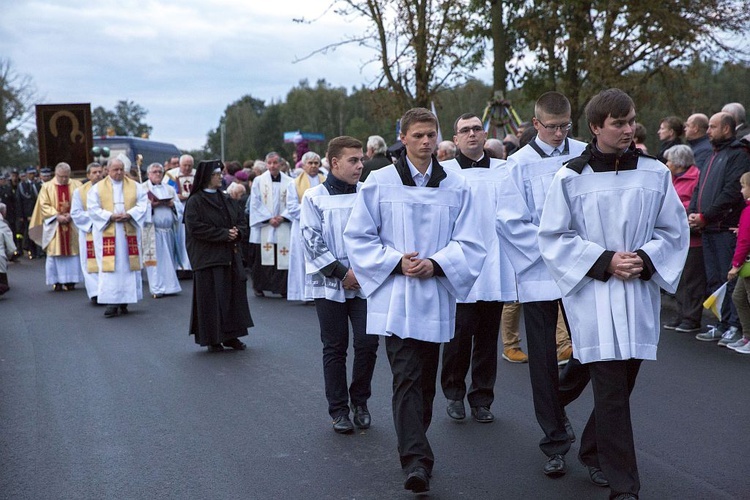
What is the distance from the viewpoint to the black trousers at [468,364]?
664 centimetres

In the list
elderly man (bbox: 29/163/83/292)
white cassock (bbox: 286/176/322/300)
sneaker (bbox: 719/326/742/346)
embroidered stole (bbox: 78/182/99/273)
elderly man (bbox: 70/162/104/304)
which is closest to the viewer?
sneaker (bbox: 719/326/742/346)

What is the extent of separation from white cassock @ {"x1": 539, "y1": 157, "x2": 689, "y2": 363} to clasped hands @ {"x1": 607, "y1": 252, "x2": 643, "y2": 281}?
0.07m

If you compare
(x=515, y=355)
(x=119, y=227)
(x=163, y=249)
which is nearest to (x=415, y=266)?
(x=515, y=355)

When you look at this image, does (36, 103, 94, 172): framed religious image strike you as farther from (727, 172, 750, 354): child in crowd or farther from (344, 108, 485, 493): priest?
(344, 108, 485, 493): priest

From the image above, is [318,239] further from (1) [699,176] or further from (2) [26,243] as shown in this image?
(2) [26,243]

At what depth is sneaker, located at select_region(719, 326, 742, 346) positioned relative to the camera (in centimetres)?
922

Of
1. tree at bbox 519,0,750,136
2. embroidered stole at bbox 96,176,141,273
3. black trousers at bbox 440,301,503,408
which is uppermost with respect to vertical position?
tree at bbox 519,0,750,136

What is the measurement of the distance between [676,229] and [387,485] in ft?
6.95

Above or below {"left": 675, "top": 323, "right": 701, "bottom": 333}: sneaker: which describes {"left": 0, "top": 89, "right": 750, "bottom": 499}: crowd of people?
above

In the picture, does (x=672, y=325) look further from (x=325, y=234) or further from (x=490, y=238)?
(x=325, y=234)

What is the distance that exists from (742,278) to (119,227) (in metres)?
8.69

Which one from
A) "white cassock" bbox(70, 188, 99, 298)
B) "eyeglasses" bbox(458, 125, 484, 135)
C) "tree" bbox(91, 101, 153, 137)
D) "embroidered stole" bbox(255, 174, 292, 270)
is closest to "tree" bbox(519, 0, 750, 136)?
"embroidered stole" bbox(255, 174, 292, 270)

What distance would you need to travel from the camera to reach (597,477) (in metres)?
5.07

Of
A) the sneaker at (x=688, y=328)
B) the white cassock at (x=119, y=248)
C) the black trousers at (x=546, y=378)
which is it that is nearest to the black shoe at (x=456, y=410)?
the black trousers at (x=546, y=378)
